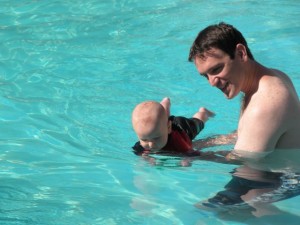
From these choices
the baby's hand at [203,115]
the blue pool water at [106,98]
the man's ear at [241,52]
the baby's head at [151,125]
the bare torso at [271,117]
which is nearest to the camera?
the bare torso at [271,117]

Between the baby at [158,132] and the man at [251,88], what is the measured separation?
20.6 inches

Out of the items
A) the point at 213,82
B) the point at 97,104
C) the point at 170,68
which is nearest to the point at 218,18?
the point at 170,68

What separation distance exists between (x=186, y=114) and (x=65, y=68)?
5.65 ft

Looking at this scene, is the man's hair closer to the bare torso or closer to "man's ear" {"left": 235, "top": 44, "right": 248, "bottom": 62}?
"man's ear" {"left": 235, "top": 44, "right": 248, "bottom": 62}

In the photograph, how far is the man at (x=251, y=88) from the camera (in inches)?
143

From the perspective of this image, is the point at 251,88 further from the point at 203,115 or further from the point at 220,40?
the point at 203,115

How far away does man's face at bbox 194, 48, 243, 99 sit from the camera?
3.73m

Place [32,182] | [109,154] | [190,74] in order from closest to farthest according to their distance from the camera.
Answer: [32,182] < [109,154] < [190,74]

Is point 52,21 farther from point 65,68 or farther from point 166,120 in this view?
point 166,120

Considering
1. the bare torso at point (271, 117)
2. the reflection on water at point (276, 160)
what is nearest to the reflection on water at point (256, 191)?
the reflection on water at point (276, 160)

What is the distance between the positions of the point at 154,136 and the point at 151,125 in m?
0.09

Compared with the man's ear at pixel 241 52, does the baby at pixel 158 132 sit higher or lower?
lower

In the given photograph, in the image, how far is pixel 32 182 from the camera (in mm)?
4215

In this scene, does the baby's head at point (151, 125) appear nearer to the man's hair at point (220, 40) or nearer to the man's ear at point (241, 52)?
the man's hair at point (220, 40)
